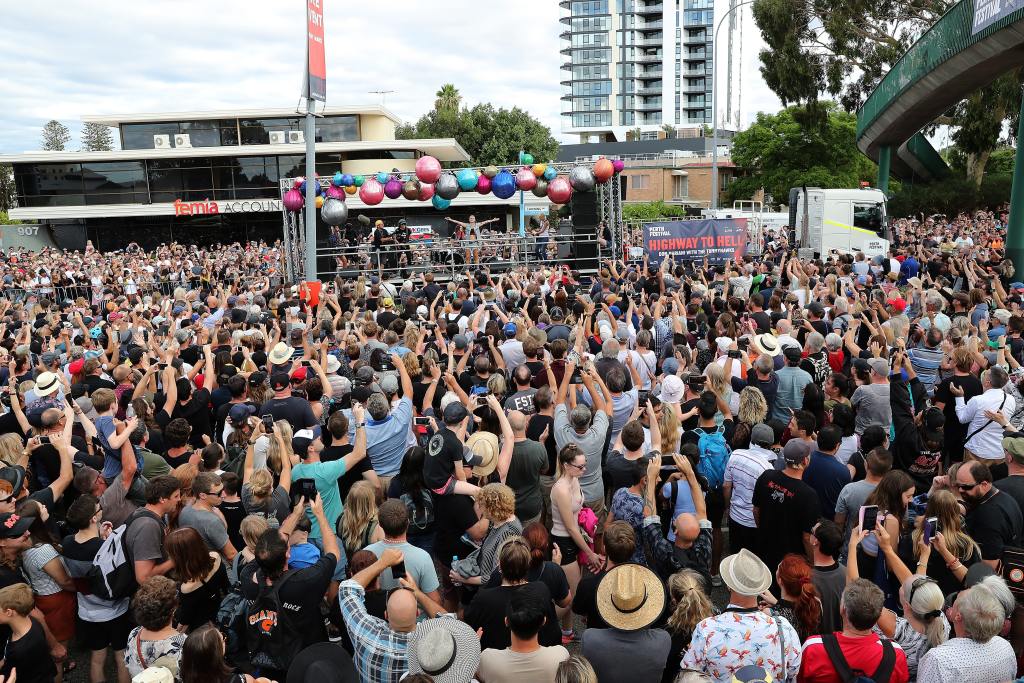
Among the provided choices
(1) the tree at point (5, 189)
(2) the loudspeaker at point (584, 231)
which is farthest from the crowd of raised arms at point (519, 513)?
(1) the tree at point (5, 189)

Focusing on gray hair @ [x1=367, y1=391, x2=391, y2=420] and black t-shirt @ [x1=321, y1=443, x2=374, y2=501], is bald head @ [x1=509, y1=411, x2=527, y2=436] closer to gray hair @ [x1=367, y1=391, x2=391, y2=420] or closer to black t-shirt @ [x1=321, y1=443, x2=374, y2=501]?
gray hair @ [x1=367, y1=391, x2=391, y2=420]

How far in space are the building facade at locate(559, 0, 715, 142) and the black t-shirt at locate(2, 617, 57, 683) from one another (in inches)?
3982

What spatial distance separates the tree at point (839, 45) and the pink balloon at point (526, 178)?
1084 inches

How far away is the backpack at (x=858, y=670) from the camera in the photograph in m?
3.12

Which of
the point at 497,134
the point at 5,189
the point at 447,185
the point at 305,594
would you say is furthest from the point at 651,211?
the point at 5,189

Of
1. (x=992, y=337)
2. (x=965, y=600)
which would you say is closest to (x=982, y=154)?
(x=992, y=337)

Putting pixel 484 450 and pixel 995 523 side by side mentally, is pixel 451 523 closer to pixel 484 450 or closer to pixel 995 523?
pixel 484 450

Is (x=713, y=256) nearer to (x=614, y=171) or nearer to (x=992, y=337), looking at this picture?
(x=614, y=171)

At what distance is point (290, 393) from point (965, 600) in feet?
16.6

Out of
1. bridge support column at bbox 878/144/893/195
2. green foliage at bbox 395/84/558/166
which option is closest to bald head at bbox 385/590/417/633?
bridge support column at bbox 878/144/893/195

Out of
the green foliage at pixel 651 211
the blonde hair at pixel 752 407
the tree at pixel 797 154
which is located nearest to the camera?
the blonde hair at pixel 752 407

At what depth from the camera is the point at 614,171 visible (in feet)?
57.2

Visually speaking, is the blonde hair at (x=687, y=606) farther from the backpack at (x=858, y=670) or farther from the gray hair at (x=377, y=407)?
the gray hair at (x=377, y=407)

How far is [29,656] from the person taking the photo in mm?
3789
